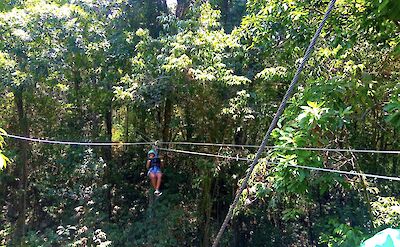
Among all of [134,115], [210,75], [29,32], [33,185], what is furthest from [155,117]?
[33,185]

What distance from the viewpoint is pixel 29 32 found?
4594 mm

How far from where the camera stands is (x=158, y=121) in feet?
16.9

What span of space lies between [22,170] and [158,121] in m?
2.41

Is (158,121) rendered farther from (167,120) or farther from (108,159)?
(108,159)

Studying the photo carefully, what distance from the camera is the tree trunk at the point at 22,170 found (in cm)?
559

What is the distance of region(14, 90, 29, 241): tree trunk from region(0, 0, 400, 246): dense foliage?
0.8 inches

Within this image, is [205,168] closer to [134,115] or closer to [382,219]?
[134,115]

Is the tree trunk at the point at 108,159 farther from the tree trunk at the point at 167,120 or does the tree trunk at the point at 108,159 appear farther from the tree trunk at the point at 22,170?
the tree trunk at the point at 22,170

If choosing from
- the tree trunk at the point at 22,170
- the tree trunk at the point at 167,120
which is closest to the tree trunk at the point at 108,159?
the tree trunk at the point at 167,120

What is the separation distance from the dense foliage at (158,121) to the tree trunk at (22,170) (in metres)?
0.02

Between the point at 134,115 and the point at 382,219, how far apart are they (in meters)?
3.65

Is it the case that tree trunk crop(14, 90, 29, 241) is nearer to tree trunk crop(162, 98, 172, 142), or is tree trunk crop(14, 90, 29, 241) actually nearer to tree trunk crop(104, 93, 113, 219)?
tree trunk crop(104, 93, 113, 219)

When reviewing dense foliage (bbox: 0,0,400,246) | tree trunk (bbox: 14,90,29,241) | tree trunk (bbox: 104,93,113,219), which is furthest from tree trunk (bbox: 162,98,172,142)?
tree trunk (bbox: 14,90,29,241)

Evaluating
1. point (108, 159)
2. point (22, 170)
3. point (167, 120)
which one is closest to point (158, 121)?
point (167, 120)
